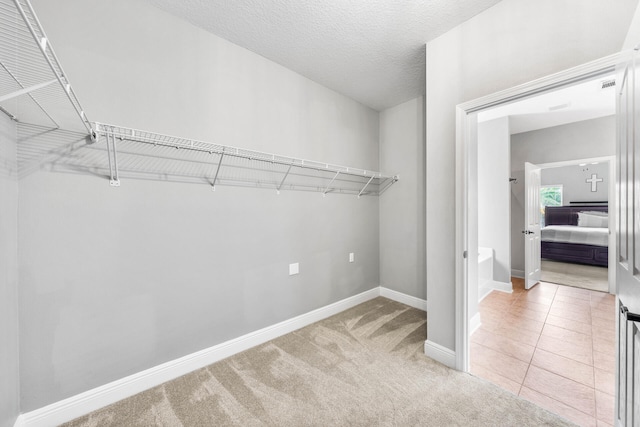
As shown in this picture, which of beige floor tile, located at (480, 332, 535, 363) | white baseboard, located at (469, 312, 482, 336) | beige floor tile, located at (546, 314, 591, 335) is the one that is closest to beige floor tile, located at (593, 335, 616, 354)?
beige floor tile, located at (546, 314, 591, 335)

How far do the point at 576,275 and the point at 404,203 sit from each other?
3942 millimetres

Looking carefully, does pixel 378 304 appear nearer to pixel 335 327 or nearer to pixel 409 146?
pixel 335 327

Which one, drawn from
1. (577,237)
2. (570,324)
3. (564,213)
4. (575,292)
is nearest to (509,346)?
(570,324)

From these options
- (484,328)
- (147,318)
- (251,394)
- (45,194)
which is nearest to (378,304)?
(484,328)

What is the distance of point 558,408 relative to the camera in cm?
153

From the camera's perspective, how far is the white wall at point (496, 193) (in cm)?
374

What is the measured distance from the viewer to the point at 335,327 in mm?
2498

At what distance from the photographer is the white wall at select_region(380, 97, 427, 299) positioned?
2969 mm

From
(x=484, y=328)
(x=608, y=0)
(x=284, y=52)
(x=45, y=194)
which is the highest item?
(x=284, y=52)

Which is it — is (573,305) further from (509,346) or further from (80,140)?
(80,140)

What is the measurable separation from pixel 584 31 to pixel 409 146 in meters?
1.75

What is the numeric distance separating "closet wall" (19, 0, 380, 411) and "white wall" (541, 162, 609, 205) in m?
7.38

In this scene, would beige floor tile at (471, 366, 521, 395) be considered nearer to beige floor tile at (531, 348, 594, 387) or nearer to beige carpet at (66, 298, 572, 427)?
beige carpet at (66, 298, 572, 427)

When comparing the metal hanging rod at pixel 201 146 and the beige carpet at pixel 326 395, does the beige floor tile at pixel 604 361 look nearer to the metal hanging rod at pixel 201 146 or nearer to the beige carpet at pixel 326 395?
the beige carpet at pixel 326 395
